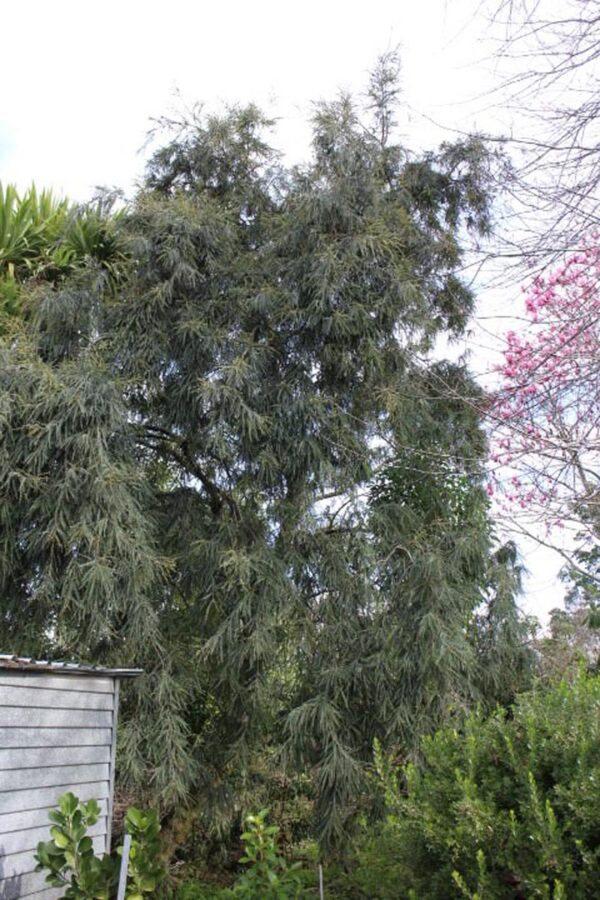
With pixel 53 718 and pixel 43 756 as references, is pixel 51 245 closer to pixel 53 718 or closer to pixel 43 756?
pixel 53 718

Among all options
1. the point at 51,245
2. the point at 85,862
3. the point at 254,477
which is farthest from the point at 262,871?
the point at 51,245

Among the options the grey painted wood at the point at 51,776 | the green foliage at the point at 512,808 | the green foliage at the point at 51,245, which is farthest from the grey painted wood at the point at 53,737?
the green foliage at the point at 51,245

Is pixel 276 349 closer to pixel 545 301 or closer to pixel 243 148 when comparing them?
pixel 243 148

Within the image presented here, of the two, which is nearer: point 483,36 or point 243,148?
point 483,36

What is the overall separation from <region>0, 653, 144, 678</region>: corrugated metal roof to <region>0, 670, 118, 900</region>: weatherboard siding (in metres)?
0.05

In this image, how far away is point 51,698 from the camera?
164 inches

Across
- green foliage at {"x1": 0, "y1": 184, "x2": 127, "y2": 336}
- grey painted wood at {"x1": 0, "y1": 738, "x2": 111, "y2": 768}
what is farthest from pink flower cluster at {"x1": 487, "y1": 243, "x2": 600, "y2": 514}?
green foliage at {"x1": 0, "y1": 184, "x2": 127, "y2": 336}

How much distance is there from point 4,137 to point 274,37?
11.1 feet

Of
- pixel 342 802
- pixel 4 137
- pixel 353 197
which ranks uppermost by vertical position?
pixel 4 137

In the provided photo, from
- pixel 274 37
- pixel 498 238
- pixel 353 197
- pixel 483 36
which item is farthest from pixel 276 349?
pixel 483 36

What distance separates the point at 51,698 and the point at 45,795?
0.45 metres

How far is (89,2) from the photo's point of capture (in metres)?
5.75

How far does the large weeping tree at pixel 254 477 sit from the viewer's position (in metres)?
5.41

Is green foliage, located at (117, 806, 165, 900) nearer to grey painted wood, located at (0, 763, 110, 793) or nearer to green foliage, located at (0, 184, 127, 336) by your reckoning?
grey painted wood, located at (0, 763, 110, 793)
